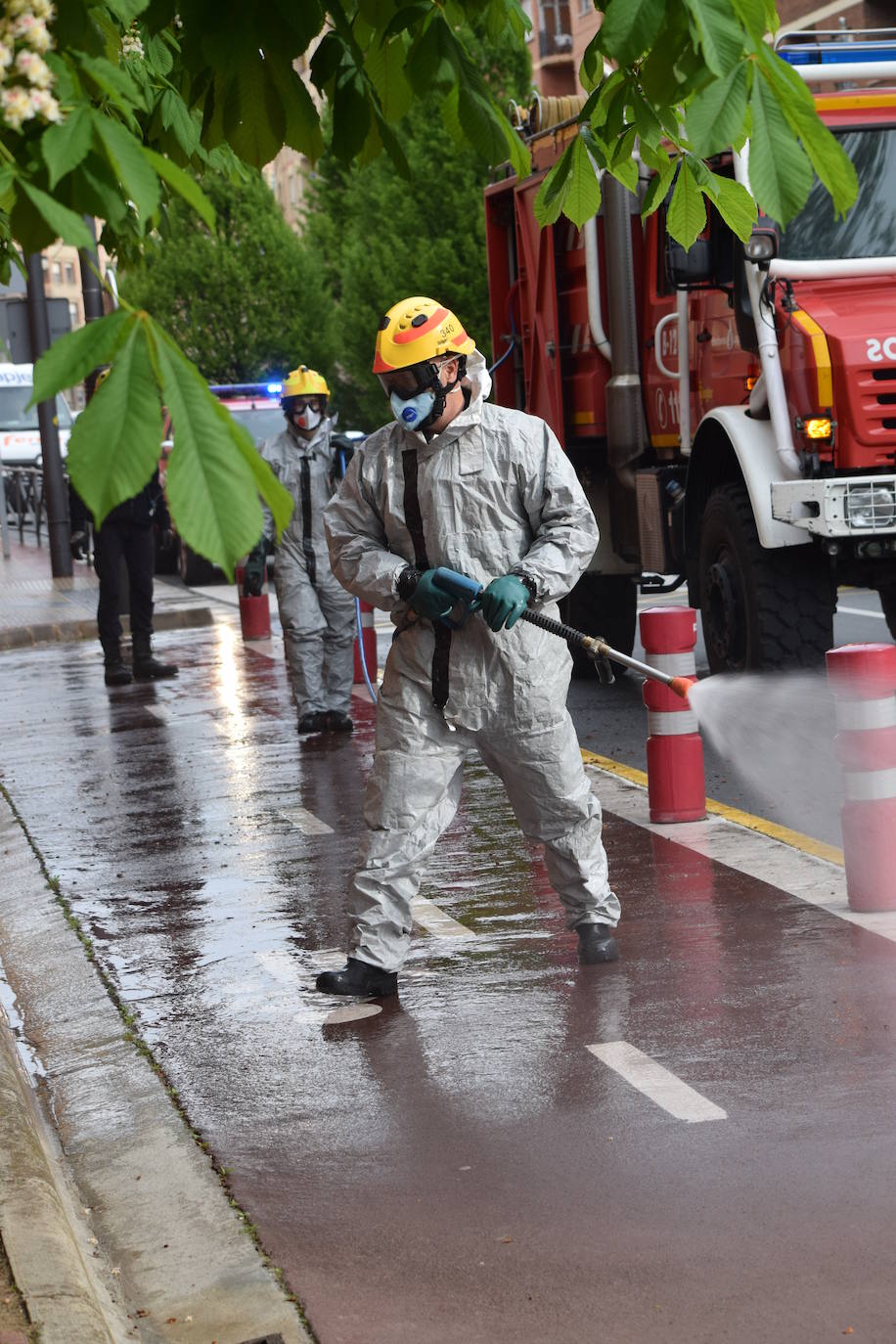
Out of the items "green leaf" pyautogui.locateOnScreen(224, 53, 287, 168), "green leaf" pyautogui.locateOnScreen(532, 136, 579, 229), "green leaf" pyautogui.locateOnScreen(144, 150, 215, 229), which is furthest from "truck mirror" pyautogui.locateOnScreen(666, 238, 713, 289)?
"green leaf" pyautogui.locateOnScreen(144, 150, 215, 229)

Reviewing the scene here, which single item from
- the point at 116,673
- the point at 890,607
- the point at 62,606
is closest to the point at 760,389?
the point at 890,607

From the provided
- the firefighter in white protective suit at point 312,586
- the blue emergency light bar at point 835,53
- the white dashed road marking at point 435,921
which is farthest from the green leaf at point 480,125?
the firefighter in white protective suit at point 312,586

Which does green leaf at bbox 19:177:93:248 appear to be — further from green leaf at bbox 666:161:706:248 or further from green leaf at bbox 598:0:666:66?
green leaf at bbox 666:161:706:248

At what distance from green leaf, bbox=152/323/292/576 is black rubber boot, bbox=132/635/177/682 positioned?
1153 cm

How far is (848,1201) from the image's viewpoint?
399 centimetres

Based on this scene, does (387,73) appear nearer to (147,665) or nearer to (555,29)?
(147,665)

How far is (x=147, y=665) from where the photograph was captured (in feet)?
45.5

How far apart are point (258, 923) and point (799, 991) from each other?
2052 mm

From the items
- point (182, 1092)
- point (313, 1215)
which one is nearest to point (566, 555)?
point (182, 1092)

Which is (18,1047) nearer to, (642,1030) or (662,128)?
(642,1030)

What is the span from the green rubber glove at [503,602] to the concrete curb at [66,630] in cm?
1199

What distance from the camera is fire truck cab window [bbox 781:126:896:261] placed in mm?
9531

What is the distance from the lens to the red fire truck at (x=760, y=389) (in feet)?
29.8

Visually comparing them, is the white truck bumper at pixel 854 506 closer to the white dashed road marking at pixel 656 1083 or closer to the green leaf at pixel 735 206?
the white dashed road marking at pixel 656 1083
